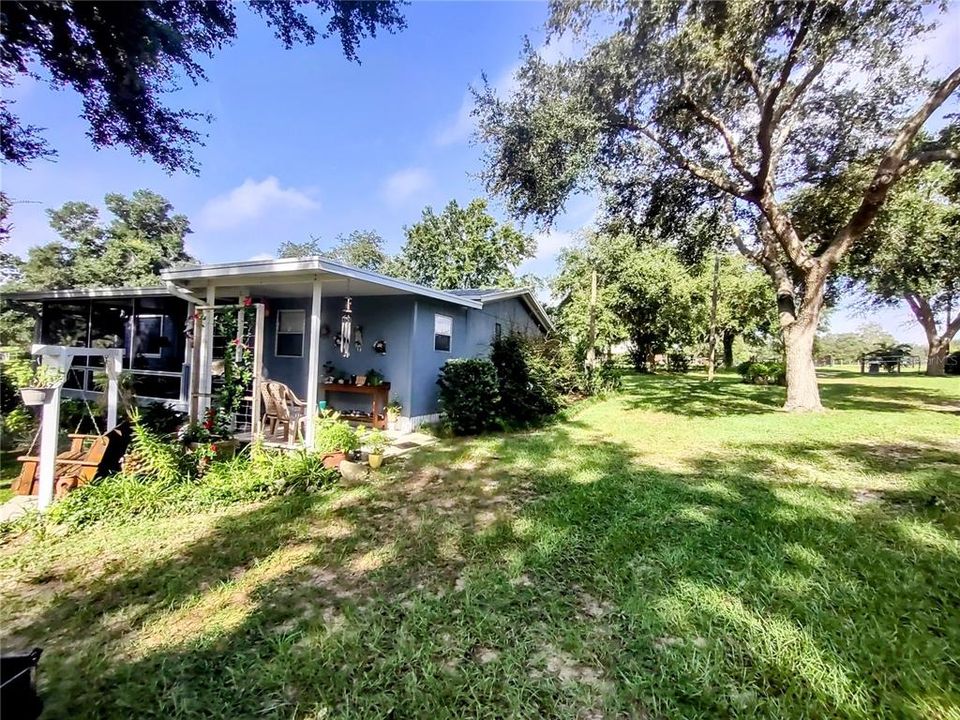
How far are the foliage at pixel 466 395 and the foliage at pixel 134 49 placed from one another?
16.7 feet

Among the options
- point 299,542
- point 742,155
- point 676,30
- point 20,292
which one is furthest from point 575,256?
point 299,542

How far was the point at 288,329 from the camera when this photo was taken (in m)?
9.19

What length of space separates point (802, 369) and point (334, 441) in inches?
387

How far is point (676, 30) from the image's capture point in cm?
674

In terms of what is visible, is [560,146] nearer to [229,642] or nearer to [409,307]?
[409,307]

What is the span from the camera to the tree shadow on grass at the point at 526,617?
1885 millimetres

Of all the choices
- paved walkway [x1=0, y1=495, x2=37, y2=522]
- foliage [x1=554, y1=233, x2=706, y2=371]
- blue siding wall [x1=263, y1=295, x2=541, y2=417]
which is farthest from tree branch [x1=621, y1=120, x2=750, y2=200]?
foliage [x1=554, y1=233, x2=706, y2=371]

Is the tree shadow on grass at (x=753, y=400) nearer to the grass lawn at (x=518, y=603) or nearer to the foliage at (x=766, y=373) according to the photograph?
the foliage at (x=766, y=373)

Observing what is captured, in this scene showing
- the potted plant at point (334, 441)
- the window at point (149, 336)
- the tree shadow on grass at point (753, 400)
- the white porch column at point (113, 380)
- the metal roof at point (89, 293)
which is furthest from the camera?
the tree shadow on grass at point (753, 400)

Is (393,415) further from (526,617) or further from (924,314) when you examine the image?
(924,314)

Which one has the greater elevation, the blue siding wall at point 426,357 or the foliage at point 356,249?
the foliage at point 356,249

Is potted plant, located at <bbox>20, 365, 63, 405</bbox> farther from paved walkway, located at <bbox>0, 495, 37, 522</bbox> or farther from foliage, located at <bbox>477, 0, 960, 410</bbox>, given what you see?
foliage, located at <bbox>477, 0, 960, 410</bbox>

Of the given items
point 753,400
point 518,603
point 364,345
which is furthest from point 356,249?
point 518,603

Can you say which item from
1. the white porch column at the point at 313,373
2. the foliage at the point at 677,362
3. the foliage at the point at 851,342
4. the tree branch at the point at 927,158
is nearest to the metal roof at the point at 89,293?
the white porch column at the point at 313,373
